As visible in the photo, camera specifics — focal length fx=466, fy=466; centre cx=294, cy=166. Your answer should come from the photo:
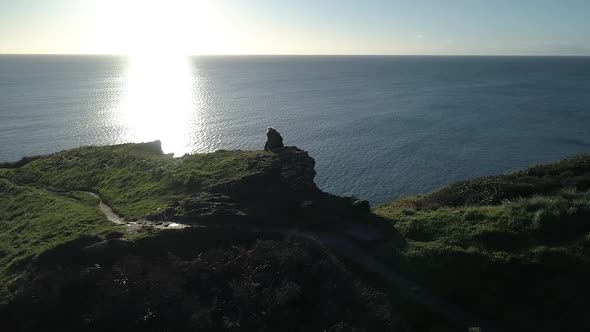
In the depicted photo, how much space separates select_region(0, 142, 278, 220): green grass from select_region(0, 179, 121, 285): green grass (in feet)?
6.58

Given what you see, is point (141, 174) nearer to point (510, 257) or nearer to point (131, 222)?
point (131, 222)

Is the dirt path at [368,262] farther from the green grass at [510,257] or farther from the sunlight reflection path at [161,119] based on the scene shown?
the sunlight reflection path at [161,119]

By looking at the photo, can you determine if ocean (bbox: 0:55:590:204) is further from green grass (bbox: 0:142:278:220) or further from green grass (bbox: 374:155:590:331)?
green grass (bbox: 374:155:590:331)

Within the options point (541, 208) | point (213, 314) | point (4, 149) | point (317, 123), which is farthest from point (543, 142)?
point (4, 149)

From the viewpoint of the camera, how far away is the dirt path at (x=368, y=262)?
82.7 ft

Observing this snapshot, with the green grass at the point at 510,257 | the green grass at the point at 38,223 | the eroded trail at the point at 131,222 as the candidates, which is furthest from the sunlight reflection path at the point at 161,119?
the green grass at the point at 510,257

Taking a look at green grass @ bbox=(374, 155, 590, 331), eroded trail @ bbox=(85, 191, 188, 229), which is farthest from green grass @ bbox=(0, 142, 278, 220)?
green grass @ bbox=(374, 155, 590, 331)

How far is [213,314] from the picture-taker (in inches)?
947

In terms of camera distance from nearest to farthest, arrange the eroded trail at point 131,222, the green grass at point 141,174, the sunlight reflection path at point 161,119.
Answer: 1. the eroded trail at point 131,222
2. the green grass at point 141,174
3. the sunlight reflection path at point 161,119

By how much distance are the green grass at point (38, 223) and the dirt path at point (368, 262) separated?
2425 mm

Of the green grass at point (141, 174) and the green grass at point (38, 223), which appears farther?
the green grass at point (141, 174)

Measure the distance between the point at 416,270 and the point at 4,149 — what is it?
314 feet

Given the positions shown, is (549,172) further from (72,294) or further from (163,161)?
(72,294)

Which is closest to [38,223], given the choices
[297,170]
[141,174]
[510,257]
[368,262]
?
[141,174]
